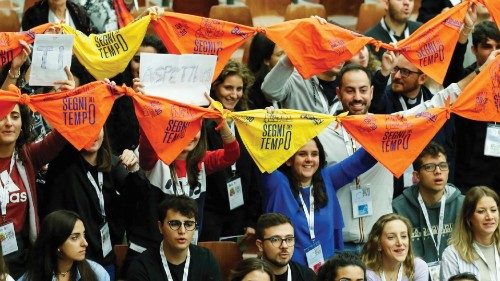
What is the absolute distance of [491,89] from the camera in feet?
23.6

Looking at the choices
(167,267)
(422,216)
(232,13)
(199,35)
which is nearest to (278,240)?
(167,267)

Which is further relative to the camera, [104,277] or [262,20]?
[262,20]

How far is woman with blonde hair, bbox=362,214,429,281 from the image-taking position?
678 centimetres

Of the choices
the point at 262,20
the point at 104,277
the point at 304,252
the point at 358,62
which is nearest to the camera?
the point at 104,277

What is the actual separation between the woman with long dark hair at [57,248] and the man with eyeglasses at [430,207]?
6.58 feet

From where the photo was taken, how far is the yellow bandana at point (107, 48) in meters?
6.58

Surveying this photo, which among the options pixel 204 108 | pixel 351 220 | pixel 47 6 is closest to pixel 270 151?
pixel 204 108

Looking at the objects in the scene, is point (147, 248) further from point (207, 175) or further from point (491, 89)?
point (491, 89)

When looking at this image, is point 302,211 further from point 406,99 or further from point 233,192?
point 406,99

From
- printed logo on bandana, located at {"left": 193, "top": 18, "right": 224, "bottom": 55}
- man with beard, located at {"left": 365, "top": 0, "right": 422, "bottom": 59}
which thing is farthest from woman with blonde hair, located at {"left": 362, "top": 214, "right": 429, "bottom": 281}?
man with beard, located at {"left": 365, "top": 0, "right": 422, "bottom": 59}

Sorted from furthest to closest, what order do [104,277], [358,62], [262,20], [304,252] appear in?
1. [262,20]
2. [358,62]
3. [304,252]
4. [104,277]

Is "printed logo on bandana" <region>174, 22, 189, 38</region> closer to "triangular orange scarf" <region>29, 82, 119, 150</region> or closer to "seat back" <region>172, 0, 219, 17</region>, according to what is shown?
"triangular orange scarf" <region>29, 82, 119, 150</region>

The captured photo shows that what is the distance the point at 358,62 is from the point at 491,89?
105 cm

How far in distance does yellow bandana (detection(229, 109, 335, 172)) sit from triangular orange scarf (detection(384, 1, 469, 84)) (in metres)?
0.83
